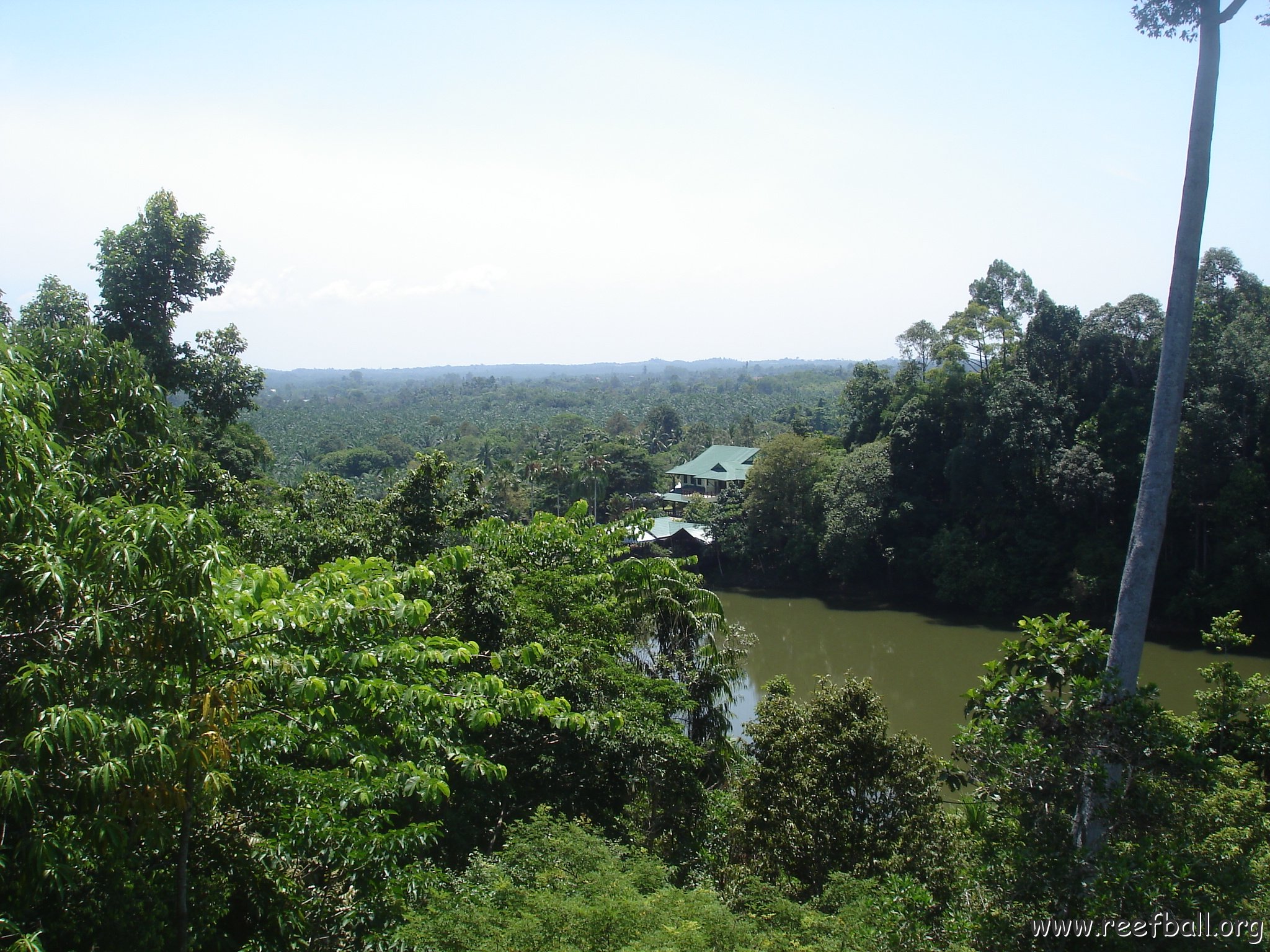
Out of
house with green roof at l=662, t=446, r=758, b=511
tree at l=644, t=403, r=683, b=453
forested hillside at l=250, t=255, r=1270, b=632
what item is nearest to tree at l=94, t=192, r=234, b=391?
forested hillside at l=250, t=255, r=1270, b=632

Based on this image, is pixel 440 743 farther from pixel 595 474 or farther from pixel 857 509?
pixel 595 474

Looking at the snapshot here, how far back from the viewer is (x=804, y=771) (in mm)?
6652

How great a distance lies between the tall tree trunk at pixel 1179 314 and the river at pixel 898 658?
9.81 meters

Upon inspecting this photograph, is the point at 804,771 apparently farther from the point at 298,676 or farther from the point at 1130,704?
the point at 298,676

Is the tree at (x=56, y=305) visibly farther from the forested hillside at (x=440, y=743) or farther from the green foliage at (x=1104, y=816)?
the green foliage at (x=1104, y=816)

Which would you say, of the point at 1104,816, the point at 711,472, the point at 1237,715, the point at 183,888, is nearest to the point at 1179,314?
the point at 1237,715

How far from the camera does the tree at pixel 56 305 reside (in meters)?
8.99

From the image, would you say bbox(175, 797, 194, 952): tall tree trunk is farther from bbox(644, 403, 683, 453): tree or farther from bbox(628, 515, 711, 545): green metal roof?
bbox(644, 403, 683, 453): tree

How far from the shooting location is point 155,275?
9.63 metres

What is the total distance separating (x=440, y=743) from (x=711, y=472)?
35.9 m

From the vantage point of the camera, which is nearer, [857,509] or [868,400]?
[857,509]

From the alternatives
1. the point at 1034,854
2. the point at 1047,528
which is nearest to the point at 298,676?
the point at 1034,854

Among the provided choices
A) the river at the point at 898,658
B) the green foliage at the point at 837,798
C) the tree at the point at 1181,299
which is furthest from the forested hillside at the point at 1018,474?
the tree at the point at 1181,299

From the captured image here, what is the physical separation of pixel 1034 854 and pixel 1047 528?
20351mm
